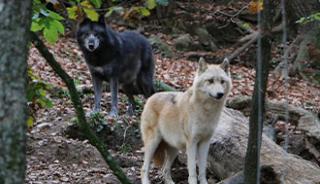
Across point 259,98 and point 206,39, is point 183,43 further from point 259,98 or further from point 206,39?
point 259,98

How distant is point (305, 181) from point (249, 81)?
9.05 metres

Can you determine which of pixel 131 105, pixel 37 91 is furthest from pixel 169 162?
pixel 131 105

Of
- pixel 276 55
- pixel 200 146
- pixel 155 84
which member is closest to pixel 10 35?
pixel 200 146

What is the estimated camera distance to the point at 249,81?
1509cm

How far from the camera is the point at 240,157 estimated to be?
7.08 meters

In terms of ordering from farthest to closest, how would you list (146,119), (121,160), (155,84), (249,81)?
(249,81) → (155,84) → (121,160) → (146,119)

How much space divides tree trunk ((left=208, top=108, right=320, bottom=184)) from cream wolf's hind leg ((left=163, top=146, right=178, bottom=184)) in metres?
0.46

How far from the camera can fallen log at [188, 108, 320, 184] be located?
20.5ft

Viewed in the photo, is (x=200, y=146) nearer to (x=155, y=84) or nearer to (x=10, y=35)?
(x=10, y=35)

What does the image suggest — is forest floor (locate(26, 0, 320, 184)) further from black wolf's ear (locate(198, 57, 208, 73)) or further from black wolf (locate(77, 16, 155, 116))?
black wolf's ear (locate(198, 57, 208, 73))

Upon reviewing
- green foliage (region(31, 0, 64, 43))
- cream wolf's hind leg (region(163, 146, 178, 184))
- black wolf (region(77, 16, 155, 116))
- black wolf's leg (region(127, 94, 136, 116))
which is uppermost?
green foliage (region(31, 0, 64, 43))

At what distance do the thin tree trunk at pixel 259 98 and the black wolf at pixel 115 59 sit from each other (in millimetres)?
5331

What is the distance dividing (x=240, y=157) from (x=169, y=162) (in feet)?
3.19

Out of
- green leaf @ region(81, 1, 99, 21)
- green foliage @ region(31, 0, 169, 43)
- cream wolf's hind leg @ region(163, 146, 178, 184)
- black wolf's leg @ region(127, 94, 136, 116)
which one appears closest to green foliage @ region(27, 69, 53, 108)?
green foliage @ region(31, 0, 169, 43)
